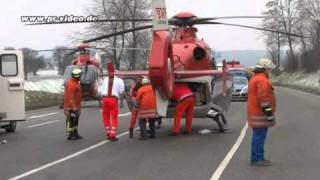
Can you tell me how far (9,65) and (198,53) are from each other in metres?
5.55

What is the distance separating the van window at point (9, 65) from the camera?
1880 centimetres

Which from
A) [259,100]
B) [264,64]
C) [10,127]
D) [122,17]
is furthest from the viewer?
[122,17]

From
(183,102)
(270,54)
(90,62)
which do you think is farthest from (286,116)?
(270,54)

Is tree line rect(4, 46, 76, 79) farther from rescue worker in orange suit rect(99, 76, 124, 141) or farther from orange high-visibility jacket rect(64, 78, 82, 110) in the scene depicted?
rescue worker in orange suit rect(99, 76, 124, 141)

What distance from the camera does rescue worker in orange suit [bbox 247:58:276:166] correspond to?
444 inches

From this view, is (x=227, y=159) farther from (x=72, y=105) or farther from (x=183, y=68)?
(x=183, y=68)

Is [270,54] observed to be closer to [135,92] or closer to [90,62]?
[90,62]

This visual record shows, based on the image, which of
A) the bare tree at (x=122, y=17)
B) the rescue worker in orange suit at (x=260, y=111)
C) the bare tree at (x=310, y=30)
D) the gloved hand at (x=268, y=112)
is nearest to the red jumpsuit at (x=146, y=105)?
the rescue worker in orange suit at (x=260, y=111)

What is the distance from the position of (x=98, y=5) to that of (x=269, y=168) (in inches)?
2091

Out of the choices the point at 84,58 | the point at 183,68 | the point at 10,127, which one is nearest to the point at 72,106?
the point at 183,68

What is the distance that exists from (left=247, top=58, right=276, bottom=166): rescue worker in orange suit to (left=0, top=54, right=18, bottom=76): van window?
9.43 metres

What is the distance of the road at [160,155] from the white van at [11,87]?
1.99 ft

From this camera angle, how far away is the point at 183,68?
18000 millimetres

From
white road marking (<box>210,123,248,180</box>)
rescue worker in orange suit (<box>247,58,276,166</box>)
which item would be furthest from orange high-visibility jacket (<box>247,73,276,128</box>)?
white road marking (<box>210,123,248,180</box>)
